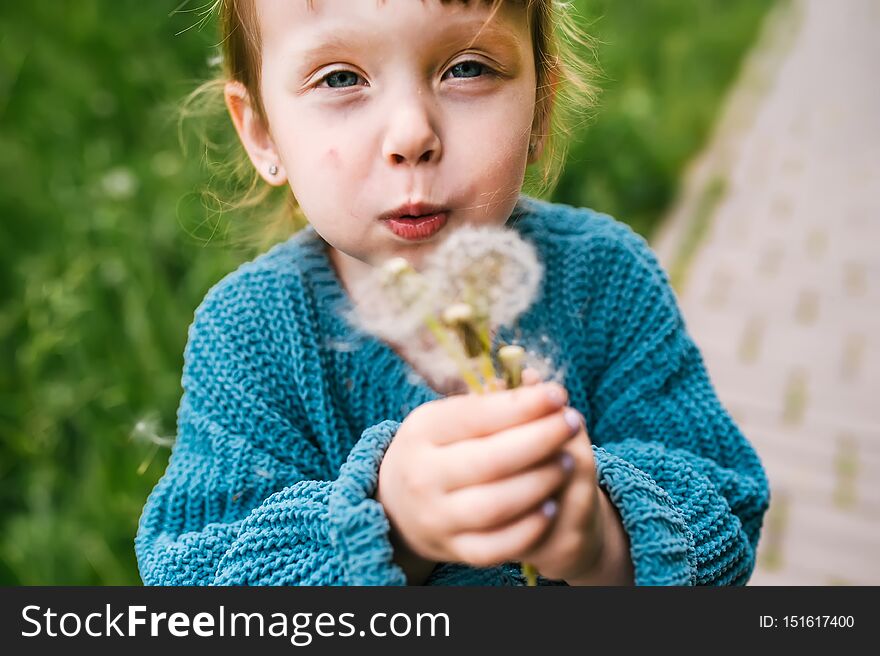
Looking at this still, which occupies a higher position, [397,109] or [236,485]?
[397,109]

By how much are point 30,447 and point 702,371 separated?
1.53 metres

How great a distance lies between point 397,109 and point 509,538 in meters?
0.44

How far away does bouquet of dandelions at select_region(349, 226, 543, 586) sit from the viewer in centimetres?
75

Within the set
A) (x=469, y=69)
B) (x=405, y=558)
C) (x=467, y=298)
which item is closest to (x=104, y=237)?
(x=469, y=69)

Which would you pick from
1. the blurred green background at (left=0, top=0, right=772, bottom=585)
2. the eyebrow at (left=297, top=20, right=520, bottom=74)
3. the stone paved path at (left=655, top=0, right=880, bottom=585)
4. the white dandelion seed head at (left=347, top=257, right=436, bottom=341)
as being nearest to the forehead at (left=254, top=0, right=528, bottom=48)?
the eyebrow at (left=297, top=20, right=520, bottom=74)

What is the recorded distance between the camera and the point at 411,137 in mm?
969

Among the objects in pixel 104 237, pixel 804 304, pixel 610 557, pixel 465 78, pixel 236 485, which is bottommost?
pixel 610 557

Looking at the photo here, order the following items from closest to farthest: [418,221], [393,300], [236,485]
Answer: [393,300]
[418,221]
[236,485]

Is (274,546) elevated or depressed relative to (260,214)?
depressed

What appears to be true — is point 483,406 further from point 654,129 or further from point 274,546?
point 654,129

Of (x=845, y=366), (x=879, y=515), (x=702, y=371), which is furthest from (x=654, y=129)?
(x=702, y=371)

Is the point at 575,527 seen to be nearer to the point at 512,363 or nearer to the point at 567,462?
the point at 567,462

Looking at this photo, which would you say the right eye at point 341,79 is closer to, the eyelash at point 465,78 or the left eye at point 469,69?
the eyelash at point 465,78

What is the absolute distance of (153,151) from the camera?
10.1 feet
